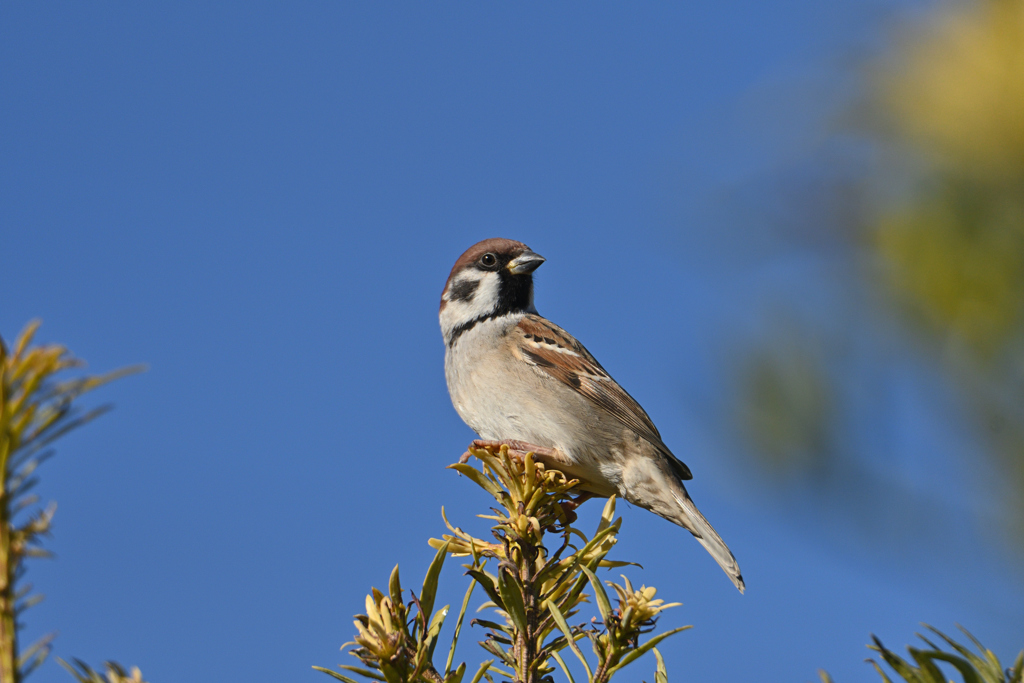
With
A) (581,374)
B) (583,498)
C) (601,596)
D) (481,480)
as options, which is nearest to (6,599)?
(601,596)

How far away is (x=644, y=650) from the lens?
1.28m

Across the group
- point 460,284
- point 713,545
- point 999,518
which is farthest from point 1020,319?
point 460,284

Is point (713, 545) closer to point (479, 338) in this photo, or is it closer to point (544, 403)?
point (544, 403)

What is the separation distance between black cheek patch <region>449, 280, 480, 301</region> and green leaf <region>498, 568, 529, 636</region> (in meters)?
3.11

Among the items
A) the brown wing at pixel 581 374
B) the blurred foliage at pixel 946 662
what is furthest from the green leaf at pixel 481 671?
the brown wing at pixel 581 374

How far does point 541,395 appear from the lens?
3842 mm

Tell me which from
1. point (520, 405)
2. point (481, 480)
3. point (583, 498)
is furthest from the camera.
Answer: point (520, 405)

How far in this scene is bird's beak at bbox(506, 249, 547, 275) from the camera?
14.2 ft

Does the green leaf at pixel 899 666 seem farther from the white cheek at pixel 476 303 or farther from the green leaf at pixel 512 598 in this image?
the white cheek at pixel 476 303

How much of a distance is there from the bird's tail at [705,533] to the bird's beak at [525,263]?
132cm

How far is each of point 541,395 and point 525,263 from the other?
2.69 feet

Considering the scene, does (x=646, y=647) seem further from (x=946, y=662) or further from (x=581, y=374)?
(x=581, y=374)

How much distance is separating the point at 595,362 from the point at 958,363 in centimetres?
254

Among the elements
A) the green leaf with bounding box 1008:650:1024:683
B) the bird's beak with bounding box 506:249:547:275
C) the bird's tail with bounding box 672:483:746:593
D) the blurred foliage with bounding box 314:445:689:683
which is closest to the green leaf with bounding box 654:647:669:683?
the blurred foliage with bounding box 314:445:689:683
